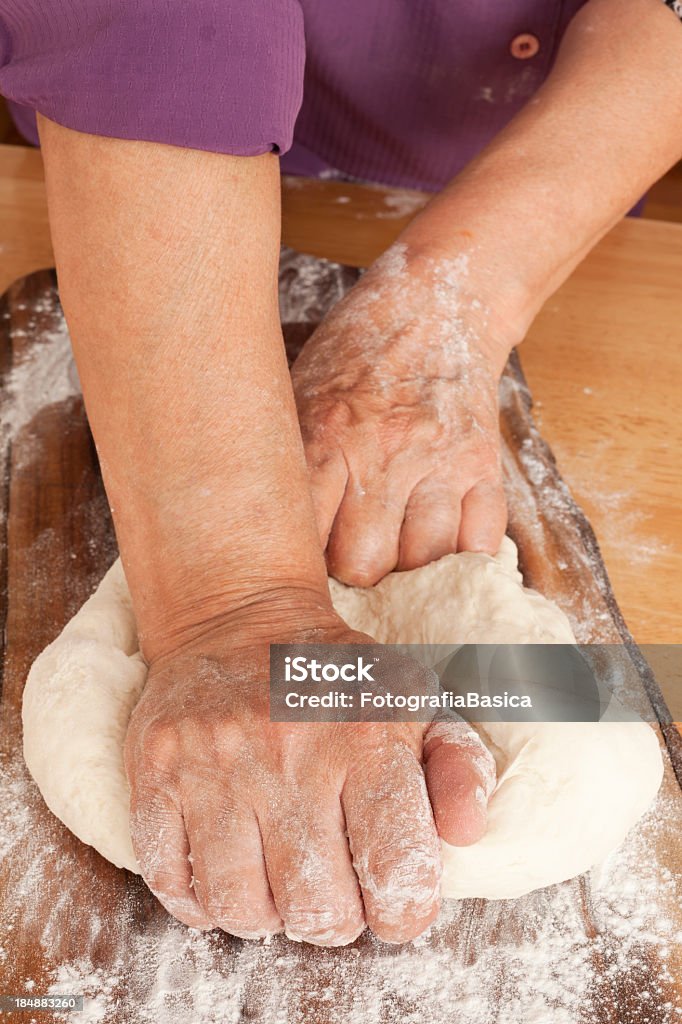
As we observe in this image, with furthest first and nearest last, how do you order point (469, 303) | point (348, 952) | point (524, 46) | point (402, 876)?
1. point (524, 46)
2. point (469, 303)
3. point (348, 952)
4. point (402, 876)

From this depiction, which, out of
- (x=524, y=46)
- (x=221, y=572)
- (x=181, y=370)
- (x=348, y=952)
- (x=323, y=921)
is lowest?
(x=348, y=952)

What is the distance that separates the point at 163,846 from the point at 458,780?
23 cm

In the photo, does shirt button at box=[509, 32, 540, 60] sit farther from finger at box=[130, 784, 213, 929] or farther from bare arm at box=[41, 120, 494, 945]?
finger at box=[130, 784, 213, 929]

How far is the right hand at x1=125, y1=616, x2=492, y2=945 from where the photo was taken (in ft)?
2.31

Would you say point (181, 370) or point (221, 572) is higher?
point (181, 370)

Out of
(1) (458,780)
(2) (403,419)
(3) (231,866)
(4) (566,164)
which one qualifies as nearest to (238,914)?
(3) (231,866)

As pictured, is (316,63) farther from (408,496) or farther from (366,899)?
(366,899)

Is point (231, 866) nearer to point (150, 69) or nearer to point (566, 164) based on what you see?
point (150, 69)

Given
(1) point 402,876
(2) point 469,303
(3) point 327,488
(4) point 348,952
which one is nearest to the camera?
(1) point 402,876

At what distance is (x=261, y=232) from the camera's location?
2.83 ft

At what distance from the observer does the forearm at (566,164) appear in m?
1.14

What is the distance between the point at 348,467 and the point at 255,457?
0.20m

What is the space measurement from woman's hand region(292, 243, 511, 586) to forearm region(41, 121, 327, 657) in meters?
0.15

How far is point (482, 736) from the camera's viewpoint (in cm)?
85
